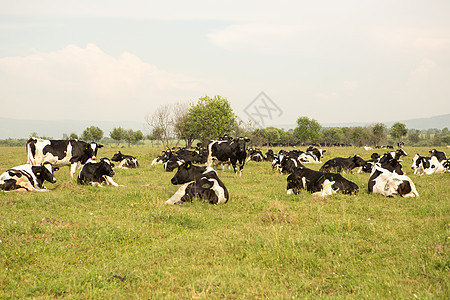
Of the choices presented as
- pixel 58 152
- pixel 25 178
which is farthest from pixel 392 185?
pixel 58 152

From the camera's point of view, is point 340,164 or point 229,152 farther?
point 340,164

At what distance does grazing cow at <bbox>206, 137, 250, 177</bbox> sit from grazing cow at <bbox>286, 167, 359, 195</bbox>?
6.94 m

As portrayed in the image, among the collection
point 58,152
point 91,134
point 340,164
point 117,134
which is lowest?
point 340,164

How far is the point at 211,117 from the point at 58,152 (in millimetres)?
31754

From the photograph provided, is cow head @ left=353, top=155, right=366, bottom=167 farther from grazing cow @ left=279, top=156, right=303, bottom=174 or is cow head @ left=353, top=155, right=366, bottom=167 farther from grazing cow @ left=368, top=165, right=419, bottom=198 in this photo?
grazing cow @ left=368, top=165, right=419, bottom=198

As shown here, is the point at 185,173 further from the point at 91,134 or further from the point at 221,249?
the point at 91,134

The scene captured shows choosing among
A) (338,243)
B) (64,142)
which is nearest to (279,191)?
(338,243)

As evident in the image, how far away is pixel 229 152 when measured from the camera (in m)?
19.9

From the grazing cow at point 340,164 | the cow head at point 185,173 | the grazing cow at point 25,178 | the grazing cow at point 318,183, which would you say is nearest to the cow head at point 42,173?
the grazing cow at point 25,178

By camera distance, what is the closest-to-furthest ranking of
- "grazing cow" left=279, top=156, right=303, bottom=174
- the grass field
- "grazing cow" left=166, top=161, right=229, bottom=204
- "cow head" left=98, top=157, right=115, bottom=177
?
the grass field
"grazing cow" left=166, top=161, right=229, bottom=204
"cow head" left=98, top=157, right=115, bottom=177
"grazing cow" left=279, top=156, right=303, bottom=174

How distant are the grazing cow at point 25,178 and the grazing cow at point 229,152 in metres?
9.48

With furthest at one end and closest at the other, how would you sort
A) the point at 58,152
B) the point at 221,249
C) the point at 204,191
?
the point at 58,152 → the point at 204,191 → the point at 221,249

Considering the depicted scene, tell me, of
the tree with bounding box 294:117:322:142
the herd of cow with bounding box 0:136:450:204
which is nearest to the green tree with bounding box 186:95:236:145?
the herd of cow with bounding box 0:136:450:204

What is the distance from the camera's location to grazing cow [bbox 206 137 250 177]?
19.7 metres
